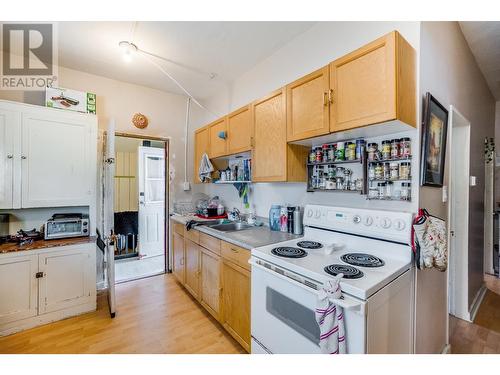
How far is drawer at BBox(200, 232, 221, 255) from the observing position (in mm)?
2049

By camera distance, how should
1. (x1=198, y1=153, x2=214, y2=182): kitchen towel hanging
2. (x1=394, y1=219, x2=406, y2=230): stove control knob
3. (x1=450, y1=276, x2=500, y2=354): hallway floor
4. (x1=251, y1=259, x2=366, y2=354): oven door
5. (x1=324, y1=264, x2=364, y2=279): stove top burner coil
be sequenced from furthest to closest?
(x1=198, y1=153, x2=214, y2=182): kitchen towel hanging < (x1=450, y1=276, x2=500, y2=354): hallway floor < (x1=394, y1=219, x2=406, y2=230): stove control knob < (x1=324, y1=264, x2=364, y2=279): stove top burner coil < (x1=251, y1=259, x2=366, y2=354): oven door

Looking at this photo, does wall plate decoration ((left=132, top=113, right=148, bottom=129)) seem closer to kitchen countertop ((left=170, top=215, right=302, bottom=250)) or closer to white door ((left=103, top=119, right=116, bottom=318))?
white door ((left=103, top=119, right=116, bottom=318))

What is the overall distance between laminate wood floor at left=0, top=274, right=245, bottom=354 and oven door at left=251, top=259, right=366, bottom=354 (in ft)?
1.76

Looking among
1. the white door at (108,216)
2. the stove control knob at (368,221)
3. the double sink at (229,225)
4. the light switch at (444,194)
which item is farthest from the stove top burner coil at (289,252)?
the white door at (108,216)

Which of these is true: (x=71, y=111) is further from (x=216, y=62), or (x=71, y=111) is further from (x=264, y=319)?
(x=264, y=319)

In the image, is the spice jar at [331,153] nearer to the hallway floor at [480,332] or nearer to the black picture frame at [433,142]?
the black picture frame at [433,142]

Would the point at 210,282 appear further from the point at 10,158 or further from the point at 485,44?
the point at 485,44

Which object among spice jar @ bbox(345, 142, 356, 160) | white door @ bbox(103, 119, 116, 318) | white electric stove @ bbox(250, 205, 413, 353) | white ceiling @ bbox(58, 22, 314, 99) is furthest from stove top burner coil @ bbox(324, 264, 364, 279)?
white door @ bbox(103, 119, 116, 318)

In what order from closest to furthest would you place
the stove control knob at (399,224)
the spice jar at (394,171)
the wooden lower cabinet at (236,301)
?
the stove control knob at (399,224), the spice jar at (394,171), the wooden lower cabinet at (236,301)

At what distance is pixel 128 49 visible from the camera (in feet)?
7.33

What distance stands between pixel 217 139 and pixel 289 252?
5.74 feet

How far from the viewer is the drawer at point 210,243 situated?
2.05 metres

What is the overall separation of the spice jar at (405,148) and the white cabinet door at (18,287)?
3047 millimetres
